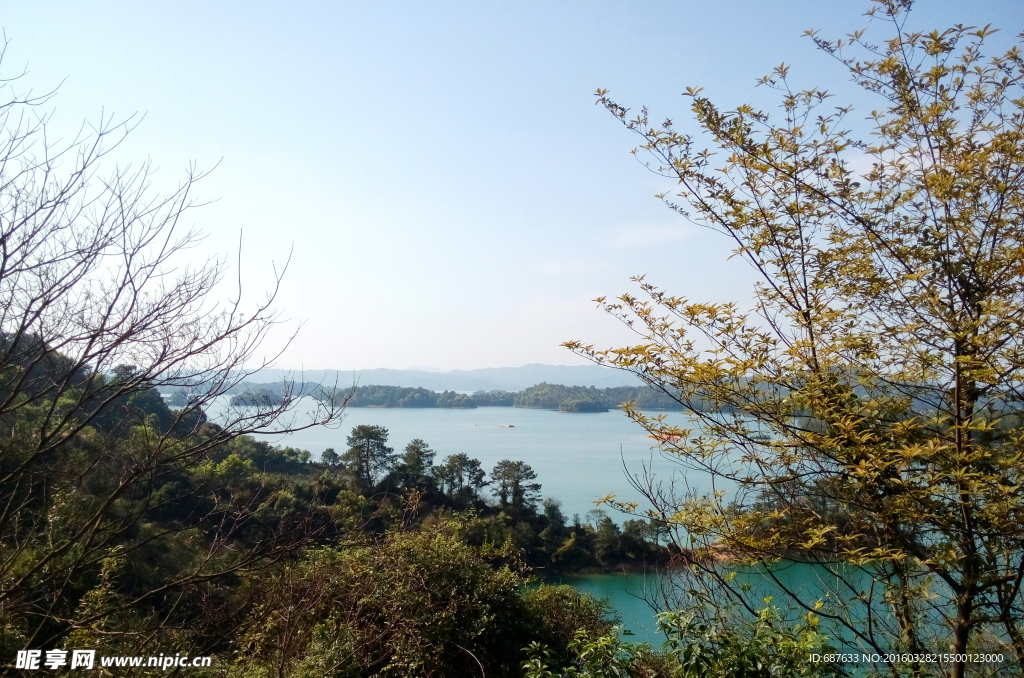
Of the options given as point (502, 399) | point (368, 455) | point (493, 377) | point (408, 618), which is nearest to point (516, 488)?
point (368, 455)

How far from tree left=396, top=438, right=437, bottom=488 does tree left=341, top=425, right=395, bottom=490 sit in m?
0.33

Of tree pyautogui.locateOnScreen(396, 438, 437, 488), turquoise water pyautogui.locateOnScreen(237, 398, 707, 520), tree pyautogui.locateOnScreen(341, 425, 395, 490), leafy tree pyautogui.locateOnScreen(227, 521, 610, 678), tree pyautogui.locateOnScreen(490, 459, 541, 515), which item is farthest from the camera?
turquoise water pyautogui.locateOnScreen(237, 398, 707, 520)

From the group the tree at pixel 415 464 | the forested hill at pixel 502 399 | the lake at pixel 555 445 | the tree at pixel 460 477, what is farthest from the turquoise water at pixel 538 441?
the tree at pixel 460 477

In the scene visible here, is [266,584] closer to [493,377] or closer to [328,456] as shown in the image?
[328,456]

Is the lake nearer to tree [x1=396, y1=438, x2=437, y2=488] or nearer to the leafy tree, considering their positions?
the leafy tree

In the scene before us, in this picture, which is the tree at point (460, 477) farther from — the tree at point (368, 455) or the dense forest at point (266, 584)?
the dense forest at point (266, 584)

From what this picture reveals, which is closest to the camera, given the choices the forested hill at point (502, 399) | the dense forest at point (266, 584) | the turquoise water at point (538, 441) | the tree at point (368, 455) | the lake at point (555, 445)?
the dense forest at point (266, 584)

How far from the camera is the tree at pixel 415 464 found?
13.4m

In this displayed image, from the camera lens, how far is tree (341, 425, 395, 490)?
1226 centimetres

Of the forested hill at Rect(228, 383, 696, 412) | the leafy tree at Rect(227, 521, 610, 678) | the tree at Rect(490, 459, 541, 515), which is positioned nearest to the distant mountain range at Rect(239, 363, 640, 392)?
the forested hill at Rect(228, 383, 696, 412)

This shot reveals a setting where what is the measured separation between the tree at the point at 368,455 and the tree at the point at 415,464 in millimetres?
332

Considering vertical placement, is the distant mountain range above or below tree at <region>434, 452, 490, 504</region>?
above

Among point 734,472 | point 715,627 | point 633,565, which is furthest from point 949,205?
point 633,565

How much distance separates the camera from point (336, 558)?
509 cm
